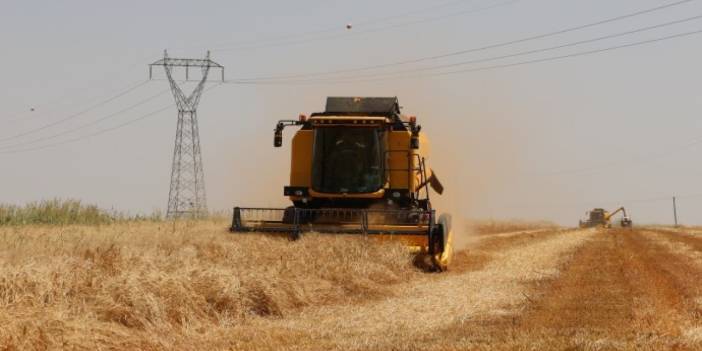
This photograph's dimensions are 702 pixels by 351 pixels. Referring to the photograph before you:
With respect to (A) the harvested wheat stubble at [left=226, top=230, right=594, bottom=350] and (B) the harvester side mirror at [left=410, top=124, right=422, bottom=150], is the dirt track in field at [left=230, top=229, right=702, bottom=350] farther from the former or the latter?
(B) the harvester side mirror at [left=410, top=124, right=422, bottom=150]

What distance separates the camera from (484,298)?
38.6ft

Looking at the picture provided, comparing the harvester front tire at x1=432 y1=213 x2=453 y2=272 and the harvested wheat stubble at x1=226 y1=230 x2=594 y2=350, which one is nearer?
the harvested wheat stubble at x1=226 y1=230 x2=594 y2=350

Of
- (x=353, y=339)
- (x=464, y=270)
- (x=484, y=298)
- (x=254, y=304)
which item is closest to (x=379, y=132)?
(x=464, y=270)

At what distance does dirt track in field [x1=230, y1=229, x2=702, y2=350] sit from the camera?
8.02 m

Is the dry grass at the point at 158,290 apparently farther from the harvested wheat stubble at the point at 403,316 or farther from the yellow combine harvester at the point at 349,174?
the yellow combine harvester at the point at 349,174

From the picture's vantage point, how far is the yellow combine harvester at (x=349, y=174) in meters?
18.0

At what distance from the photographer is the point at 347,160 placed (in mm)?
18625

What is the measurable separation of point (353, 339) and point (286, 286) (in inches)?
114

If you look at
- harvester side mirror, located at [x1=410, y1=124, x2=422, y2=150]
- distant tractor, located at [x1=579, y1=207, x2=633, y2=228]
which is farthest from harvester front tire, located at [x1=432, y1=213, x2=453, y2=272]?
distant tractor, located at [x1=579, y1=207, x2=633, y2=228]

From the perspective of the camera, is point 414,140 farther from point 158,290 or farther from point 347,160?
point 158,290

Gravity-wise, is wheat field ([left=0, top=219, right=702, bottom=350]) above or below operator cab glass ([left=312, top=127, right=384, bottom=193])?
below

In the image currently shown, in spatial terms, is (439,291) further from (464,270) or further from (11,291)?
(11,291)

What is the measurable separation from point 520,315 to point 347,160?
8986 millimetres

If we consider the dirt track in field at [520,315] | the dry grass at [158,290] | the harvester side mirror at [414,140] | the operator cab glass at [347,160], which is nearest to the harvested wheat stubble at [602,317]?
the dirt track in field at [520,315]
